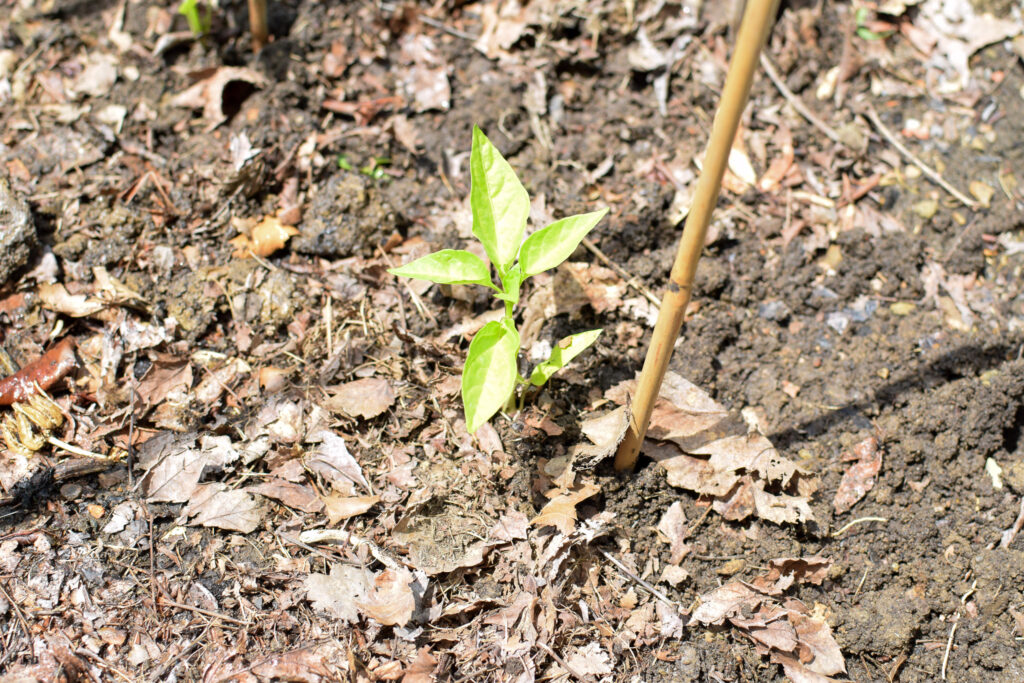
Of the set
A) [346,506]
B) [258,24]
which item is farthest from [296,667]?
[258,24]

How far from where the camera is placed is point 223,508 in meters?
2.35

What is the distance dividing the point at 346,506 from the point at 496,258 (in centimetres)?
100

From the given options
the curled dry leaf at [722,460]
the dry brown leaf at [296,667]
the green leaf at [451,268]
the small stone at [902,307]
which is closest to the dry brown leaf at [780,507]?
the curled dry leaf at [722,460]

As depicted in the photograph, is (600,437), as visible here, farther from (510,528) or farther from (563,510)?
(510,528)

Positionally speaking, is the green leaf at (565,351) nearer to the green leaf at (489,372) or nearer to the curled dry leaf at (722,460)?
the green leaf at (489,372)

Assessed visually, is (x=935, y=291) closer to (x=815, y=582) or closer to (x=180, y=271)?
(x=815, y=582)

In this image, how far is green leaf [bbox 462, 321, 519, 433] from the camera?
193 cm

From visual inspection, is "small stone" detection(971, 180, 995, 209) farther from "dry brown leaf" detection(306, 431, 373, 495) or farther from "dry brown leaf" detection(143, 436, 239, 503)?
"dry brown leaf" detection(143, 436, 239, 503)

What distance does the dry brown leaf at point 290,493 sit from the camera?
2.39m

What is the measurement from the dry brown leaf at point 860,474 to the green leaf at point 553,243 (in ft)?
4.58

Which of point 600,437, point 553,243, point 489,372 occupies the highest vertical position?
point 553,243

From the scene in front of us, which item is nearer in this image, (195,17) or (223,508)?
(223,508)

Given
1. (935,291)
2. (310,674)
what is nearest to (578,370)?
(310,674)

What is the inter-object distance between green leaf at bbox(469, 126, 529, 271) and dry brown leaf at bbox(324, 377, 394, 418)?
2.52 ft
